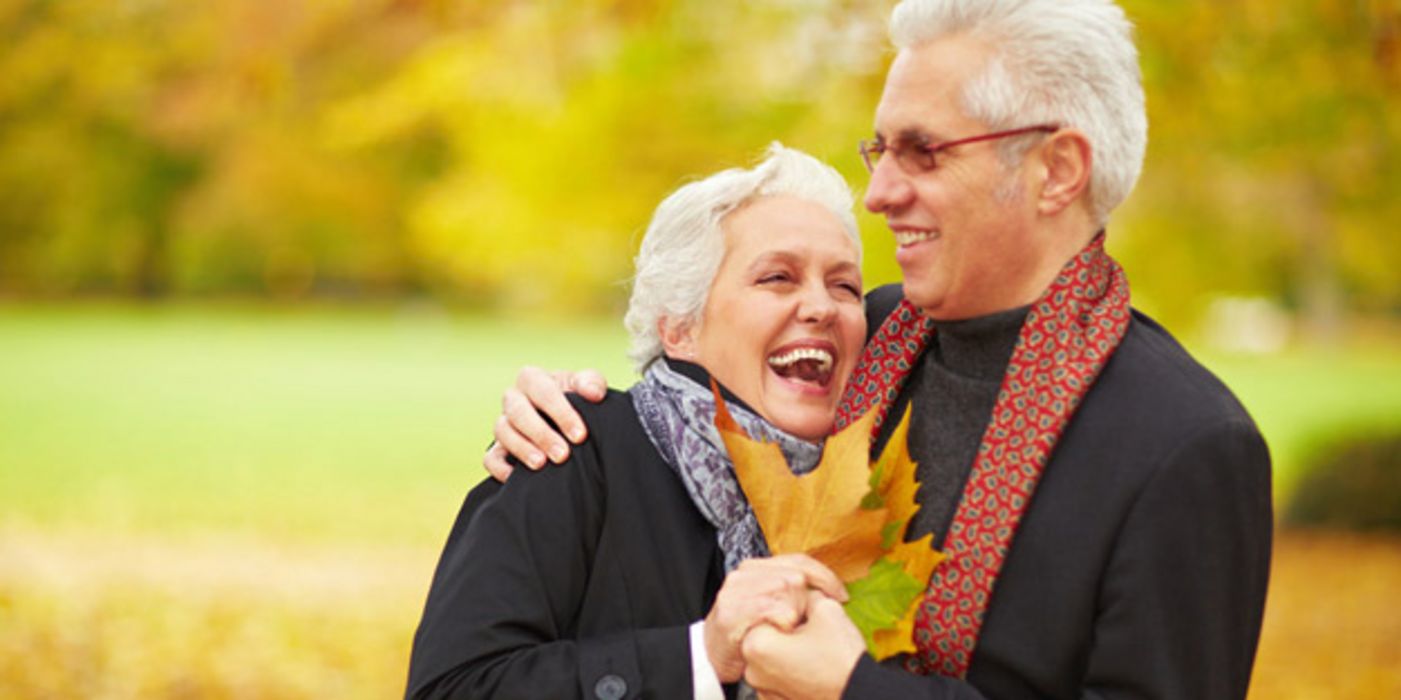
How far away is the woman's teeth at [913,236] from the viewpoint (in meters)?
2.34

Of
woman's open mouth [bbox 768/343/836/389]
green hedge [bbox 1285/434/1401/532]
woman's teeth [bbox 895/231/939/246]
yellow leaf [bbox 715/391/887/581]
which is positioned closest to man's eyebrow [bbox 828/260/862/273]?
woman's open mouth [bbox 768/343/836/389]

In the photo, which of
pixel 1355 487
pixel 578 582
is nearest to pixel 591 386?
pixel 578 582

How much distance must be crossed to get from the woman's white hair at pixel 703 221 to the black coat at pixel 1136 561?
2.41 ft

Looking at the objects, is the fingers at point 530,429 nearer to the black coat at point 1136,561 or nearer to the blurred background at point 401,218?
the black coat at point 1136,561

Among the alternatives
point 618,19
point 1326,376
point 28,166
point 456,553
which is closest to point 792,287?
point 456,553

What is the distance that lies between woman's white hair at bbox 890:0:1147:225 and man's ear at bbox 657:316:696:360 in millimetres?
722

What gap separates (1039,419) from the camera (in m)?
2.15

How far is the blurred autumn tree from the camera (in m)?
6.97

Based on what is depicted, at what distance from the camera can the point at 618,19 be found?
679 cm

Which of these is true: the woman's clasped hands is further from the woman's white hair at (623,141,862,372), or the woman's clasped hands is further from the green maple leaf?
the woman's white hair at (623,141,862,372)

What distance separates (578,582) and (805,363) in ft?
1.96

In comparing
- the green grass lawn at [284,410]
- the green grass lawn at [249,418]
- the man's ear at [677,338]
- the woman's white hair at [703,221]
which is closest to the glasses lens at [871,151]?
the woman's white hair at [703,221]

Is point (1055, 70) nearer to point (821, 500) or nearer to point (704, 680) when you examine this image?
point (821, 500)

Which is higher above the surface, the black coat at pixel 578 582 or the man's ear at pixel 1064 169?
the man's ear at pixel 1064 169
